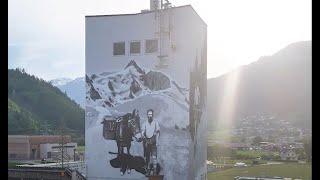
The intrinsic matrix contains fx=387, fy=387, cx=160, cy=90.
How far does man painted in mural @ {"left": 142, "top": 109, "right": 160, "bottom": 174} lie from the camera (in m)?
6.41

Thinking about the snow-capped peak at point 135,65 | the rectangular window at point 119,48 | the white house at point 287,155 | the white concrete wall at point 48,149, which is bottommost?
the white concrete wall at point 48,149

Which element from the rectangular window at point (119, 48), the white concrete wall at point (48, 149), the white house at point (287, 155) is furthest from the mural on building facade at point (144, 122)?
the white house at point (287, 155)

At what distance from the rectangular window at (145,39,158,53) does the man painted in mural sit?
3.30 ft

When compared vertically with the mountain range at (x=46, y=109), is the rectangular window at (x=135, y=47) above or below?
above

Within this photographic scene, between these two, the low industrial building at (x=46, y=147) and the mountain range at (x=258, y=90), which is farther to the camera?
the low industrial building at (x=46, y=147)

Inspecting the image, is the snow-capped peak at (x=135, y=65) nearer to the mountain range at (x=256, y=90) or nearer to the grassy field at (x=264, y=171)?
the mountain range at (x=256, y=90)

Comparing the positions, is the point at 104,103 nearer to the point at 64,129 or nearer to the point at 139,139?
the point at 139,139

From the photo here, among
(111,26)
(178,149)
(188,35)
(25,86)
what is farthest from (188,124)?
(25,86)

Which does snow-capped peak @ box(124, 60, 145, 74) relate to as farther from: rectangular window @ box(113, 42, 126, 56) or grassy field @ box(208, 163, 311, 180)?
grassy field @ box(208, 163, 311, 180)

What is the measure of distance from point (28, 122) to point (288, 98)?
199 inches

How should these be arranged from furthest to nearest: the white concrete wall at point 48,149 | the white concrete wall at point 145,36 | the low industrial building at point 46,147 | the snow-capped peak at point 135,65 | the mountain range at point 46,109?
the white concrete wall at point 48,149, the low industrial building at point 46,147, the mountain range at point 46,109, the snow-capped peak at point 135,65, the white concrete wall at point 145,36

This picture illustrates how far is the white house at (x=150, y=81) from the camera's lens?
249 inches

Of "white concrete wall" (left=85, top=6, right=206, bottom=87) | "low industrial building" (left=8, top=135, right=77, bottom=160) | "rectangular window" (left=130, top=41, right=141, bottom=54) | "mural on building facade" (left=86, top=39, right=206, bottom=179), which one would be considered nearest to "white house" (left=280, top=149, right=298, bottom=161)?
"mural on building facade" (left=86, top=39, right=206, bottom=179)

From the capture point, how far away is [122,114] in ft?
21.9
